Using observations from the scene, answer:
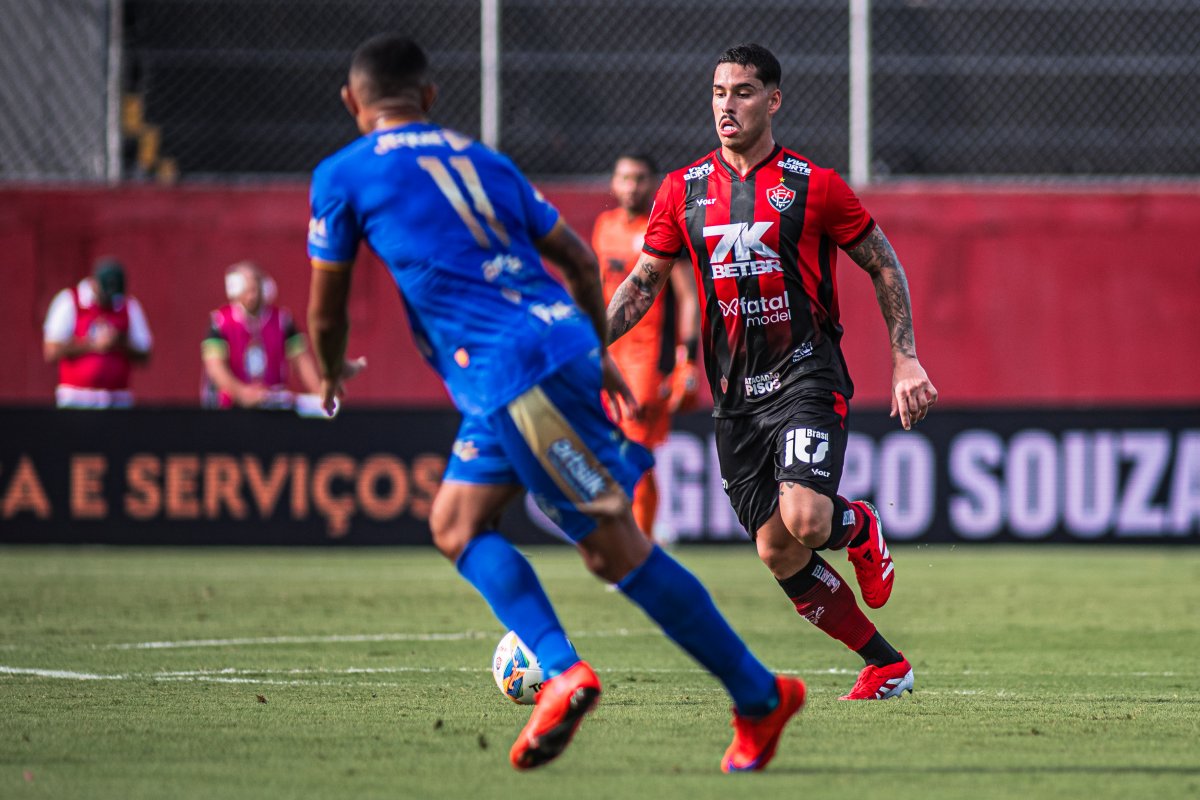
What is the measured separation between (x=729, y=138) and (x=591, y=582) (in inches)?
217

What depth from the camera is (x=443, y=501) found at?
4.83 metres

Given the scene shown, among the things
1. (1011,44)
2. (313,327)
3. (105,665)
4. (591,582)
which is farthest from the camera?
(1011,44)

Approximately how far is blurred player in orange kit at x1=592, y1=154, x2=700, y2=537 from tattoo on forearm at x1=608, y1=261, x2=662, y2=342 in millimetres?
4246

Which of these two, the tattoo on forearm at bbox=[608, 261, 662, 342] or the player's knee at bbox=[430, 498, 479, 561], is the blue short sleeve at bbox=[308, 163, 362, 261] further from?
the tattoo on forearm at bbox=[608, 261, 662, 342]

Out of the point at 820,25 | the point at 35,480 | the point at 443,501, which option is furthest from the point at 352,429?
the point at 443,501

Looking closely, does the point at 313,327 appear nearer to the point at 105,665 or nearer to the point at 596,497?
the point at 596,497

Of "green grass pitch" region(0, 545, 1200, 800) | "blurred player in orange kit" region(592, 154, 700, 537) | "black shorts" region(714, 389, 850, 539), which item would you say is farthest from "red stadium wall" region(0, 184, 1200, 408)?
"black shorts" region(714, 389, 850, 539)

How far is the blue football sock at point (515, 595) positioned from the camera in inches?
185

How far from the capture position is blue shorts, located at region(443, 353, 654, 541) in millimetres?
4570

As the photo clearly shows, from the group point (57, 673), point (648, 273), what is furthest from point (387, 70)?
point (57, 673)

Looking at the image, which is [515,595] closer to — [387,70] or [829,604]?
[387,70]

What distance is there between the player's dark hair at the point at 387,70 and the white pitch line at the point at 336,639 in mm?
3852

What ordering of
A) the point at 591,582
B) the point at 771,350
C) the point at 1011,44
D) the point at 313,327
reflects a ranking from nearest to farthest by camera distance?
the point at 313,327
the point at 771,350
the point at 591,582
the point at 1011,44

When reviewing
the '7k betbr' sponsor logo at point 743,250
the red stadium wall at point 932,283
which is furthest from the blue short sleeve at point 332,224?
the red stadium wall at point 932,283
